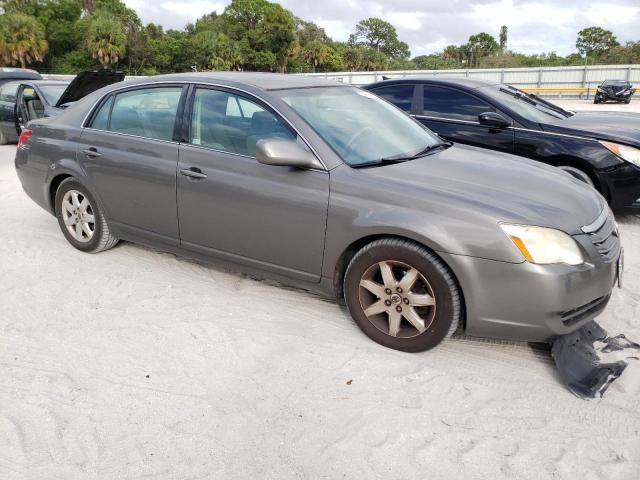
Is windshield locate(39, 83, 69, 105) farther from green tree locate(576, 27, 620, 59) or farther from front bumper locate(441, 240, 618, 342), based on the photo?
green tree locate(576, 27, 620, 59)

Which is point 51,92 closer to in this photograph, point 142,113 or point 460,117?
point 142,113

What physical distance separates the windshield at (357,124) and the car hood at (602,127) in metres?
2.31

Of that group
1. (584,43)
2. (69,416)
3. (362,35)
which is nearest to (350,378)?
(69,416)

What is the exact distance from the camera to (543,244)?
9.29ft

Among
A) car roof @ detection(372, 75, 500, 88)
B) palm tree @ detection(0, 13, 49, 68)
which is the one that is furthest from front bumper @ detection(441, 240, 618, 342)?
palm tree @ detection(0, 13, 49, 68)

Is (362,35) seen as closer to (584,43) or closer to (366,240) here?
(584,43)

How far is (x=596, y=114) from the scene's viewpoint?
22.1ft

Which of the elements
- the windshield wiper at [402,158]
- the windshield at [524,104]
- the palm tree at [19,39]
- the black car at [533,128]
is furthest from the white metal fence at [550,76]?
the palm tree at [19,39]

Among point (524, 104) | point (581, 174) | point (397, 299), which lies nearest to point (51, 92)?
point (524, 104)

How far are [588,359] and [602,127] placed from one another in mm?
3764

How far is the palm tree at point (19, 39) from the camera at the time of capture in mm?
49625

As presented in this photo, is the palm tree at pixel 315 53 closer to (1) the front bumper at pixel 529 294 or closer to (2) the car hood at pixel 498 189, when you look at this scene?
(2) the car hood at pixel 498 189

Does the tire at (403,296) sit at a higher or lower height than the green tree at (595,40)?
lower

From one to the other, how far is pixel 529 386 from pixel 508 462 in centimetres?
66
